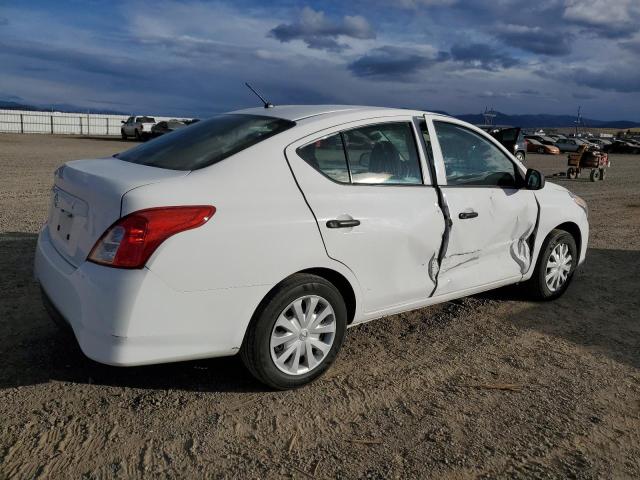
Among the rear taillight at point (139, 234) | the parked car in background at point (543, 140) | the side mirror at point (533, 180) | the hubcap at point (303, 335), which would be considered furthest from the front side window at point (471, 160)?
the parked car in background at point (543, 140)

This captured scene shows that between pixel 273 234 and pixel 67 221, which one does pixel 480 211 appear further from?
pixel 67 221

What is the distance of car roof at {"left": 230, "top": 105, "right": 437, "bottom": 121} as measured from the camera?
3.80m

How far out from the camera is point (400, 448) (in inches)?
116

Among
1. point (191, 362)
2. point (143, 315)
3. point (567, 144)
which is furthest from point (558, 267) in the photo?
point (567, 144)

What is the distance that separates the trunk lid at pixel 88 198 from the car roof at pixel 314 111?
0.94 meters

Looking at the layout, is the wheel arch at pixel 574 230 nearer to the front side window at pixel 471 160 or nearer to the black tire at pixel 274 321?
the front side window at pixel 471 160

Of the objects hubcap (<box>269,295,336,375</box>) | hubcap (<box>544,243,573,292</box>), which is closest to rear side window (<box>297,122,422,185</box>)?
hubcap (<box>269,295,336,375</box>)

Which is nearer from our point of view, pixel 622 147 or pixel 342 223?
pixel 342 223

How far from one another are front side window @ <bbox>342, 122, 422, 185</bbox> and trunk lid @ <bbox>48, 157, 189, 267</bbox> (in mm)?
1085

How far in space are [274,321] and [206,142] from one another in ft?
4.03

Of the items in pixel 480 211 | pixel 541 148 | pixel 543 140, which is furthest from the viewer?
pixel 543 140

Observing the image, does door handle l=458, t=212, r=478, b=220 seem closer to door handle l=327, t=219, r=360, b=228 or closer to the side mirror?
the side mirror

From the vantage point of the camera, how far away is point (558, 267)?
17.2 ft

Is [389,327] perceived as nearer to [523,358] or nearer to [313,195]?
[523,358]
